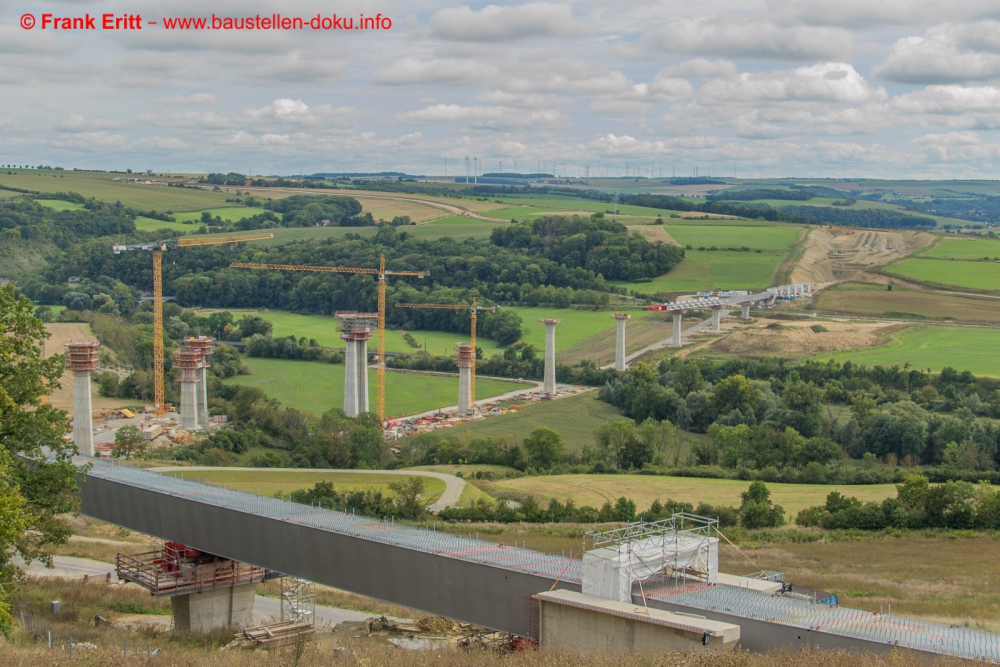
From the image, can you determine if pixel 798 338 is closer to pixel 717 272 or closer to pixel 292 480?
pixel 717 272

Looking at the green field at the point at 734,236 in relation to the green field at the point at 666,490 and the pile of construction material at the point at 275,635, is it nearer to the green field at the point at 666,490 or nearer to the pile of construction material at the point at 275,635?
the green field at the point at 666,490

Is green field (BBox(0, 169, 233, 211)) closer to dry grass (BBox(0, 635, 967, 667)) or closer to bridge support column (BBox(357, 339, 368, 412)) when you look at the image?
bridge support column (BBox(357, 339, 368, 412))

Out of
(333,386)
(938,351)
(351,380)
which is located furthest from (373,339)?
(938,351)

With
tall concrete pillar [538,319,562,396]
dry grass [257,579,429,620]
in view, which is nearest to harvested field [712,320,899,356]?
tall concrete pillar [538,319,562,396]

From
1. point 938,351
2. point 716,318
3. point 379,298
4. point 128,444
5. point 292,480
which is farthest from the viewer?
point 716,318

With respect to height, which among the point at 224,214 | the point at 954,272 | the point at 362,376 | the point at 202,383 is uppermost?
the point at 224,214

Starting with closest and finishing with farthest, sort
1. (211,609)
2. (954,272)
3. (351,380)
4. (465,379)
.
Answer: (211,609) → (351,380) → (465,379) → (954,272)
